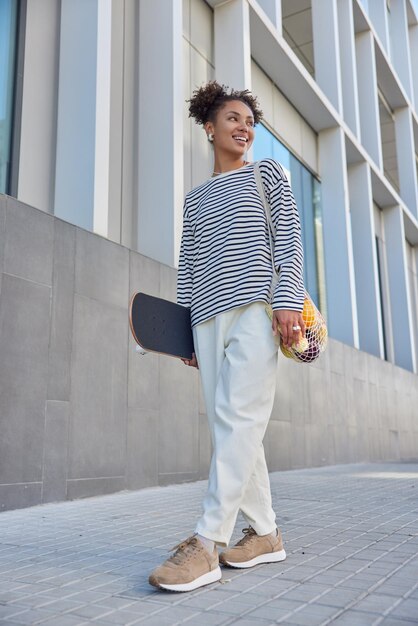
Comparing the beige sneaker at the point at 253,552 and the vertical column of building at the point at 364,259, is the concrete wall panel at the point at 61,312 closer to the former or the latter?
the beige sneaker at the point at 253,552

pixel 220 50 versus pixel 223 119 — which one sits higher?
pixel 220 50

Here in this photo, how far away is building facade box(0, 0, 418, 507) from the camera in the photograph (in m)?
4.84

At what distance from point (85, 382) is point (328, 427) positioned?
6129 mm

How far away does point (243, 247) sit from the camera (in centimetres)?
261

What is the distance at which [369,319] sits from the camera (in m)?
14.3

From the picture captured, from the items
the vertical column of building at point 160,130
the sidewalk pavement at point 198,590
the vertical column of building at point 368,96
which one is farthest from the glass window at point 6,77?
the vertical column of building at point 368,96

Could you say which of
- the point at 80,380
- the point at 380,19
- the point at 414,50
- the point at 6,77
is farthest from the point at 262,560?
the point at 414,50

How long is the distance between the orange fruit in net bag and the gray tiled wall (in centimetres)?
256

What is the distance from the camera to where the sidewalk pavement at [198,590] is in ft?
6.56

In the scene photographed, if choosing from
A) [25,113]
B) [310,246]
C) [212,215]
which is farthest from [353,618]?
[310,246]

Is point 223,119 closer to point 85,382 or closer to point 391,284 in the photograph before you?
point 85,382

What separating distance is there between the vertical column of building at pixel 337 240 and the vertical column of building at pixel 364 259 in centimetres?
150

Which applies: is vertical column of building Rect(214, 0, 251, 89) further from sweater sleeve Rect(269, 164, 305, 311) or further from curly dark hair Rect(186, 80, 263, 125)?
sweater sleeve Rect(269, 164, 305, 311)

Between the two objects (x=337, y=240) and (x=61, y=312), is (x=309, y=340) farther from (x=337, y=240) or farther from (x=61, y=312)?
(x=337, y=240)
